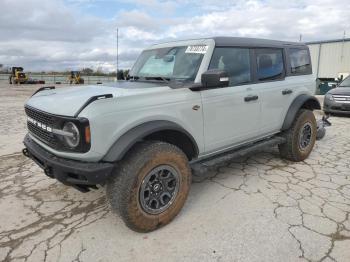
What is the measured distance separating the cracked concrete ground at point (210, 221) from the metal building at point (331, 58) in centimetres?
1897

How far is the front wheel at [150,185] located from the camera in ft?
9.74

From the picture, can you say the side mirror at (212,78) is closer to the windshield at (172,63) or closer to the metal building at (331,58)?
the windshield at (172,63)

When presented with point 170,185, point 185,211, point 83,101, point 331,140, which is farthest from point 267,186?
point 331,140

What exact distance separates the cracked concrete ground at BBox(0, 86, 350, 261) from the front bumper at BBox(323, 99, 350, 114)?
18.3 feet

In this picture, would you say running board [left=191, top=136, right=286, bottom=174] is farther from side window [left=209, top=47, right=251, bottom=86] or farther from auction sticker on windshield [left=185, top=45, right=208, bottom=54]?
auction sticker on windshield [left=185, top=45, right=208, bottom=54]

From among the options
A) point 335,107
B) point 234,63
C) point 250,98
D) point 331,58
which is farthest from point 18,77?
point 250,98

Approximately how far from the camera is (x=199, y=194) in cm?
409

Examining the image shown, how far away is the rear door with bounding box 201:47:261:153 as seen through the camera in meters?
3.75

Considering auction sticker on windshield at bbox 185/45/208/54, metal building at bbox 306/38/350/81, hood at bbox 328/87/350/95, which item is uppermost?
metal building at bbox 306/38/350/81

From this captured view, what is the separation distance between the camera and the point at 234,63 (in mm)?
4176

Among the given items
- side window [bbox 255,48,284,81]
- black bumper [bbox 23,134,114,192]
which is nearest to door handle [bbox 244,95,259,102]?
side window [bbox 255,48,284,81]

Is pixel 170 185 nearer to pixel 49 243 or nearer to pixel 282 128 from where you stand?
pixel 49 243

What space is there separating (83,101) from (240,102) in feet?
6.80

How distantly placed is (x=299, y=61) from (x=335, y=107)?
5.55 metres
